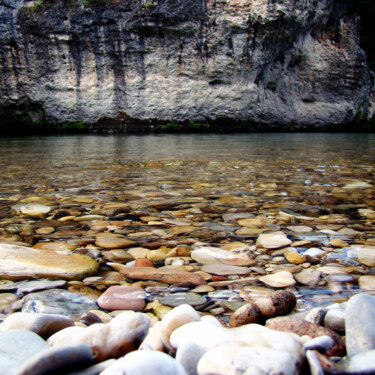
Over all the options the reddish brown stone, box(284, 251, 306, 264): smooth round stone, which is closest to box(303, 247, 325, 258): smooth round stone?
box(284, 251, 306, 264): smooth round stone

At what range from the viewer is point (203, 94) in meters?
19.4

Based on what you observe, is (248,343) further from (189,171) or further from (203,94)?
(203,94)

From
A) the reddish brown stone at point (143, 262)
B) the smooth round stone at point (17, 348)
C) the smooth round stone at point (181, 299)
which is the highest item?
the smooth round stone at point (17, 348)

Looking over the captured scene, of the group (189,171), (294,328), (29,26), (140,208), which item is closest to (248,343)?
(294,328)

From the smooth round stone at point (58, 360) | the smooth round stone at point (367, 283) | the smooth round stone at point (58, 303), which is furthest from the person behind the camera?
the smooth round stone at point (367, 283)

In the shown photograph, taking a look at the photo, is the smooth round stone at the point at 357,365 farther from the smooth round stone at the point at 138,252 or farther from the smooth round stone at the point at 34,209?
the smooth round stone at the point at 34,209

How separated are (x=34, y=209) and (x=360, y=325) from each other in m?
1.90

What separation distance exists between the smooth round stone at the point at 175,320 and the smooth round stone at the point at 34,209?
4.78 ft

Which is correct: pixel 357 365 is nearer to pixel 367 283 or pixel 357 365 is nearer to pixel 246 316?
pixel 246 316

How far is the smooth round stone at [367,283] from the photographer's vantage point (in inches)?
42.1

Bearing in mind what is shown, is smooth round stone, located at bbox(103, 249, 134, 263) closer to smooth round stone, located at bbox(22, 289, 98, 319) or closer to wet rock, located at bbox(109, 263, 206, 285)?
wet rock, located at bbox(109, 263, 206, 285)

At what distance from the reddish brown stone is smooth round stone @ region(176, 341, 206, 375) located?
0.61 meters

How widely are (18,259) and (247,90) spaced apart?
1966cm

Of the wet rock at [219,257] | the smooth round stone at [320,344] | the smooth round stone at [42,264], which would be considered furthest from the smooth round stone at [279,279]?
the smooth round stone at [42,264]
